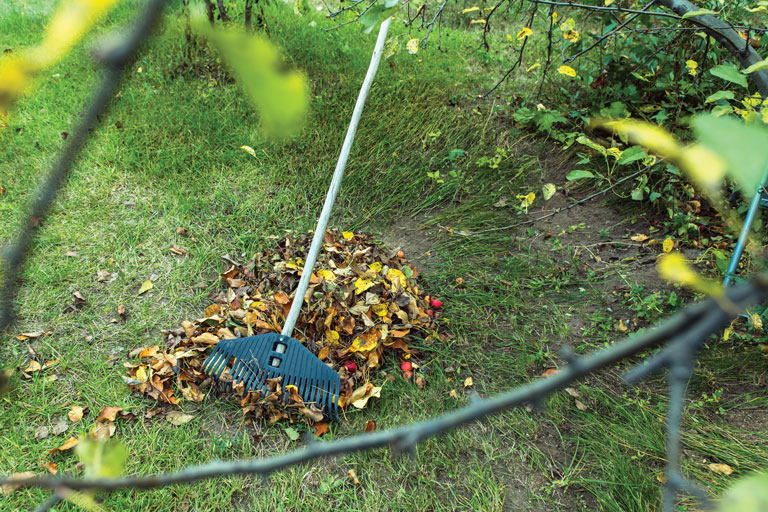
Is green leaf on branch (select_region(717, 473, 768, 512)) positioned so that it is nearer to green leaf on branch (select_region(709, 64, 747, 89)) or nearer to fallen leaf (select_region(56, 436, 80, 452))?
green leaf on branch (select_region(709, 64, 747, 89))

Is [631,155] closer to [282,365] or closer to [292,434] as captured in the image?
[282,365]

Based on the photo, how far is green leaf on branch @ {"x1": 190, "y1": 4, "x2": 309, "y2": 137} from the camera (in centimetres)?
20

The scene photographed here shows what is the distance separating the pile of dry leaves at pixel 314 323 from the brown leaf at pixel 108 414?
0.12 m

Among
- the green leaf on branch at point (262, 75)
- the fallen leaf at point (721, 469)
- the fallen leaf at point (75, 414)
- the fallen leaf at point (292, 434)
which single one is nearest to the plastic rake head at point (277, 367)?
the fallen leaf at point (292, 434)

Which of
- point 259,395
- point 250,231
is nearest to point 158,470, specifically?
point 259,395

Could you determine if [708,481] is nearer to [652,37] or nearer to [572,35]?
[572,35]

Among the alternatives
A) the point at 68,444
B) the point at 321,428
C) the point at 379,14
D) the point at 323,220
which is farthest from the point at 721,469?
the point at 68,444

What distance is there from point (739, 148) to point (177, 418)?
2.24 meters

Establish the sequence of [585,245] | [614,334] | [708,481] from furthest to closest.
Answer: [585,245], [614,334], [708,481]

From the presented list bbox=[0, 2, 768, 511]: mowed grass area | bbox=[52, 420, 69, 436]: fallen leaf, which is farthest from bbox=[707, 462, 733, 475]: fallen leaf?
bbox=[52, 420, 69, 436]: fallen leaf

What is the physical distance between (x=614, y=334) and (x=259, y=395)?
167 cm

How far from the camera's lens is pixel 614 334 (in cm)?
240

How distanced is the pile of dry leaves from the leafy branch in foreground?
6.12ft

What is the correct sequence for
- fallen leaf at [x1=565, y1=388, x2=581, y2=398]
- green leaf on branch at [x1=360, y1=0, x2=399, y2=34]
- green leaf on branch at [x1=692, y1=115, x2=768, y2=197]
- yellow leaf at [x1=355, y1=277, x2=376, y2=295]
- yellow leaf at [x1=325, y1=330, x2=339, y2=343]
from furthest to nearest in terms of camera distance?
yellow leaf at [x1=355, y1=277, x2=376, y2=295], yellow leaf at [x1=325, y1=330, x2=339, y2=343], fallen leaf at [x1=565, y1=388, x2=581, y2=398], green leaf on branch at [x1=360, y1=0, x2=399, y2=34], green leaf on branch at [x1=692, y1=115, x2=768, y2=197]
